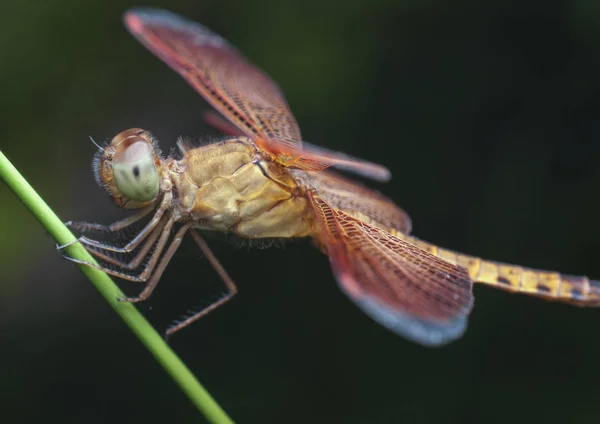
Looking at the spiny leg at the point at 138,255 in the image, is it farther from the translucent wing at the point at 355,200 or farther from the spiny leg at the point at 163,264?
the translucent wing at the point at 355,200

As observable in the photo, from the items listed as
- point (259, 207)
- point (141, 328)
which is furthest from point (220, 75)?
point (141, 328)

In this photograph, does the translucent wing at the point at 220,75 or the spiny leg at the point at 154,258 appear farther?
the translucent wing at the point at 220,75

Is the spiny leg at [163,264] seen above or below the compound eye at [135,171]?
below

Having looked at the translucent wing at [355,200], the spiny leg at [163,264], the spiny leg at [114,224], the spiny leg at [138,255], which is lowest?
the translucent wing at [355,200]

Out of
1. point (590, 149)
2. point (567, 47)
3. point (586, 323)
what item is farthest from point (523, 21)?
point (586, 323)

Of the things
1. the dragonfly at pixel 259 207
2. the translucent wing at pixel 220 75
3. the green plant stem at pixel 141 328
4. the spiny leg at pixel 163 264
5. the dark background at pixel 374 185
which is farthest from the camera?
the dark background at pixel 374 185

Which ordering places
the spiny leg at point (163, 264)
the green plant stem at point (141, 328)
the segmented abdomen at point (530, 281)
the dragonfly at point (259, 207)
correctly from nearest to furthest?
the green plant stem at point (141, 328) → the dragonfly at point (259, 207) → the spiny leg at point (163, 264) → the segmented abdomen at point (530, 281)

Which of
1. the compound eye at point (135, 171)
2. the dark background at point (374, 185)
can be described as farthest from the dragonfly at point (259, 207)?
the dark background at point (374, 185)
